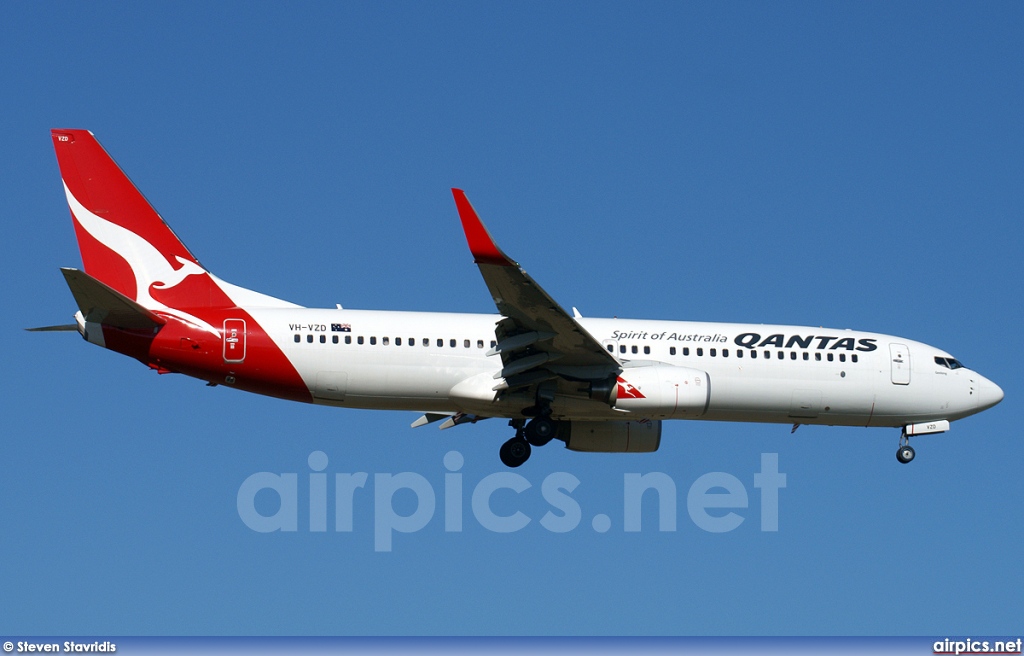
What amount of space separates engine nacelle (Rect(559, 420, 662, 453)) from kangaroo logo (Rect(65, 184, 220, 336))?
9670 mm

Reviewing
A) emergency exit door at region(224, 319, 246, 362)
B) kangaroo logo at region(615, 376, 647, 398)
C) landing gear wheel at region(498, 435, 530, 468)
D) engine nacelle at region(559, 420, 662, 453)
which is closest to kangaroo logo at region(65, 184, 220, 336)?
emergency exit door at region(224, 319, 246, 362)

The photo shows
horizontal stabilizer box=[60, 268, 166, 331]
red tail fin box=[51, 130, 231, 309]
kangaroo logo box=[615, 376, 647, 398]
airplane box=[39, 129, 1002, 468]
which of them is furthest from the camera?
red tail fin box=[51, 130, 231, 309]

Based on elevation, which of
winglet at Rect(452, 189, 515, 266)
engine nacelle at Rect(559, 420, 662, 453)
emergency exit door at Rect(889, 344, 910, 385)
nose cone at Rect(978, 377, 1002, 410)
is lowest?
engine nacelle at Rect(559, 420, 662, 453)

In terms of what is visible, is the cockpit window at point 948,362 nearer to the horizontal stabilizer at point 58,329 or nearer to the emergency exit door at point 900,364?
the emergency exit door at point 900,364

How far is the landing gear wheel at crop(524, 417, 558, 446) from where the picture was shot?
30.4 metres

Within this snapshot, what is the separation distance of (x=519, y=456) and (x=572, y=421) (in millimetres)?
2136

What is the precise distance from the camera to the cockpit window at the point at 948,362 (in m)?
33.2

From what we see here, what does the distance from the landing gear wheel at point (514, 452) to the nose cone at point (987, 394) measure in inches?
464

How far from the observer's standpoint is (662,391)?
1158 inches

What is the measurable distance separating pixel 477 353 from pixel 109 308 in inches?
317

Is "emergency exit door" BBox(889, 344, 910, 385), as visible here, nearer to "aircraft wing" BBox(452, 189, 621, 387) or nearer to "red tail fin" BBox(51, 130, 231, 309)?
"aircraft wing" BBox(452, 189, 621, 387)

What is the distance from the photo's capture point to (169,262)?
3016 centimetres

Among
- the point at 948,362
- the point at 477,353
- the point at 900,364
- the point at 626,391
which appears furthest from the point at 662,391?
the point at 948,362

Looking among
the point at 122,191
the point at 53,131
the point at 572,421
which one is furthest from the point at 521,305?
the point at 53,131
